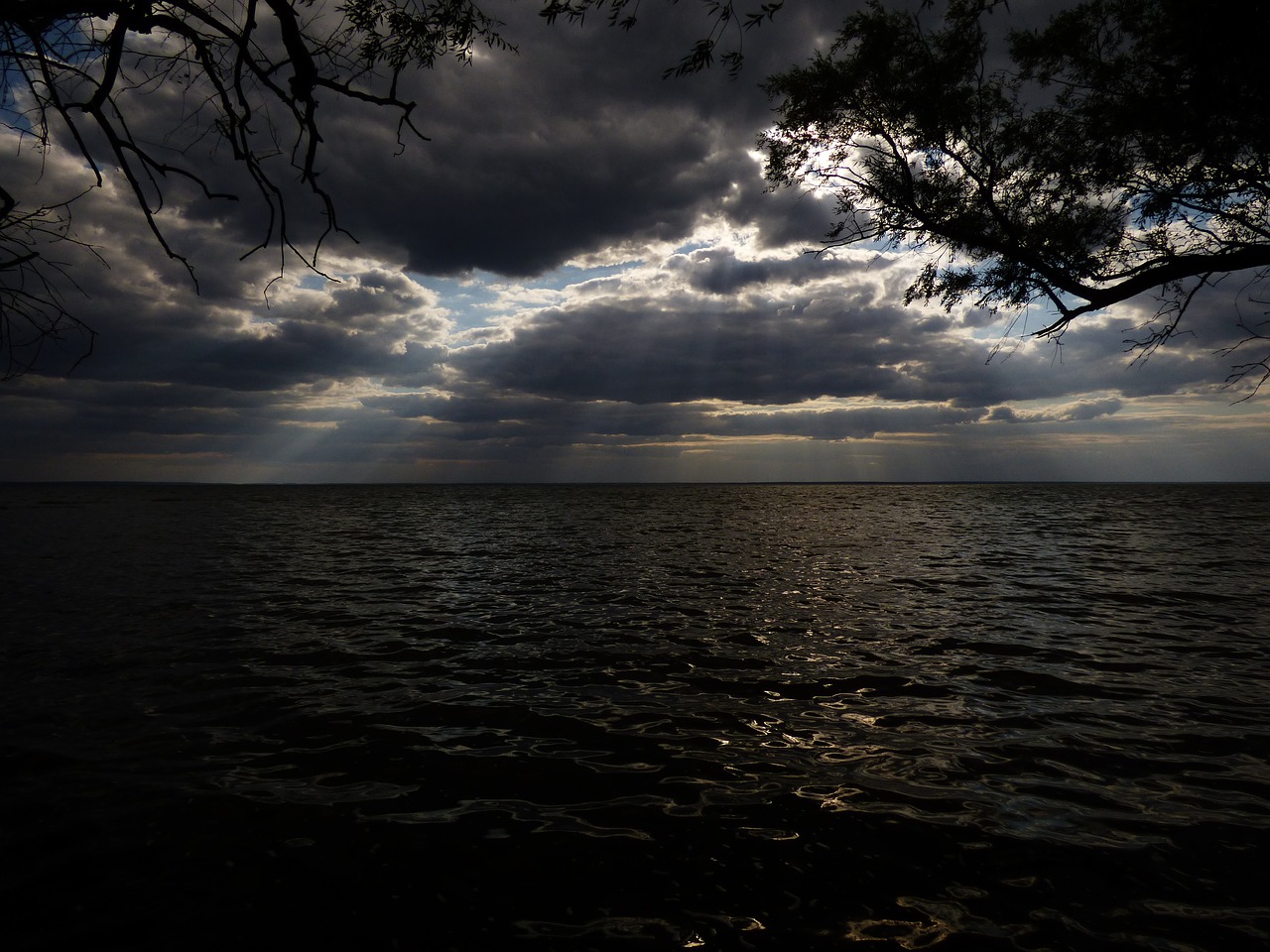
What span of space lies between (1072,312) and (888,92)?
9.97 m

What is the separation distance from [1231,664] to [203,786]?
1400 cm

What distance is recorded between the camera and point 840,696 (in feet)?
27.8

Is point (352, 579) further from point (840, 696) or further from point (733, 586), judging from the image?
point (840, 696)

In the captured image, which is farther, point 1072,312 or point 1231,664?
point 1072,312

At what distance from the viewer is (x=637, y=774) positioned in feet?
20.3

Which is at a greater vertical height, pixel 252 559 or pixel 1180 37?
pixel 1180 37

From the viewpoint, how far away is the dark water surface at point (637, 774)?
13.5 feet

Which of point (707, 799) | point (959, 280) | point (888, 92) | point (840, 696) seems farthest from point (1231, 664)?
point (888, 92)

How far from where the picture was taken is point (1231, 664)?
972 centimetres

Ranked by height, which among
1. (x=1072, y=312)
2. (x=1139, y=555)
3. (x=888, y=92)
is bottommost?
(x=1139, y=555)

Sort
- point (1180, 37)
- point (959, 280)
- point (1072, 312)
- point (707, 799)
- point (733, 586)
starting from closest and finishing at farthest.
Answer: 1. point (707, 799)
2. point (1180, 37)
3. point (1072, 312)
4. point (733, 586)
5. point (959, 280)

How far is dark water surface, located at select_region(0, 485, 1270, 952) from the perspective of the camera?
4105mm

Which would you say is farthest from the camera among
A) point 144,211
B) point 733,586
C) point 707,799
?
point 733,586

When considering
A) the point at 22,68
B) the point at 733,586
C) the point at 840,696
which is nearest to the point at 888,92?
the point at 733,586
